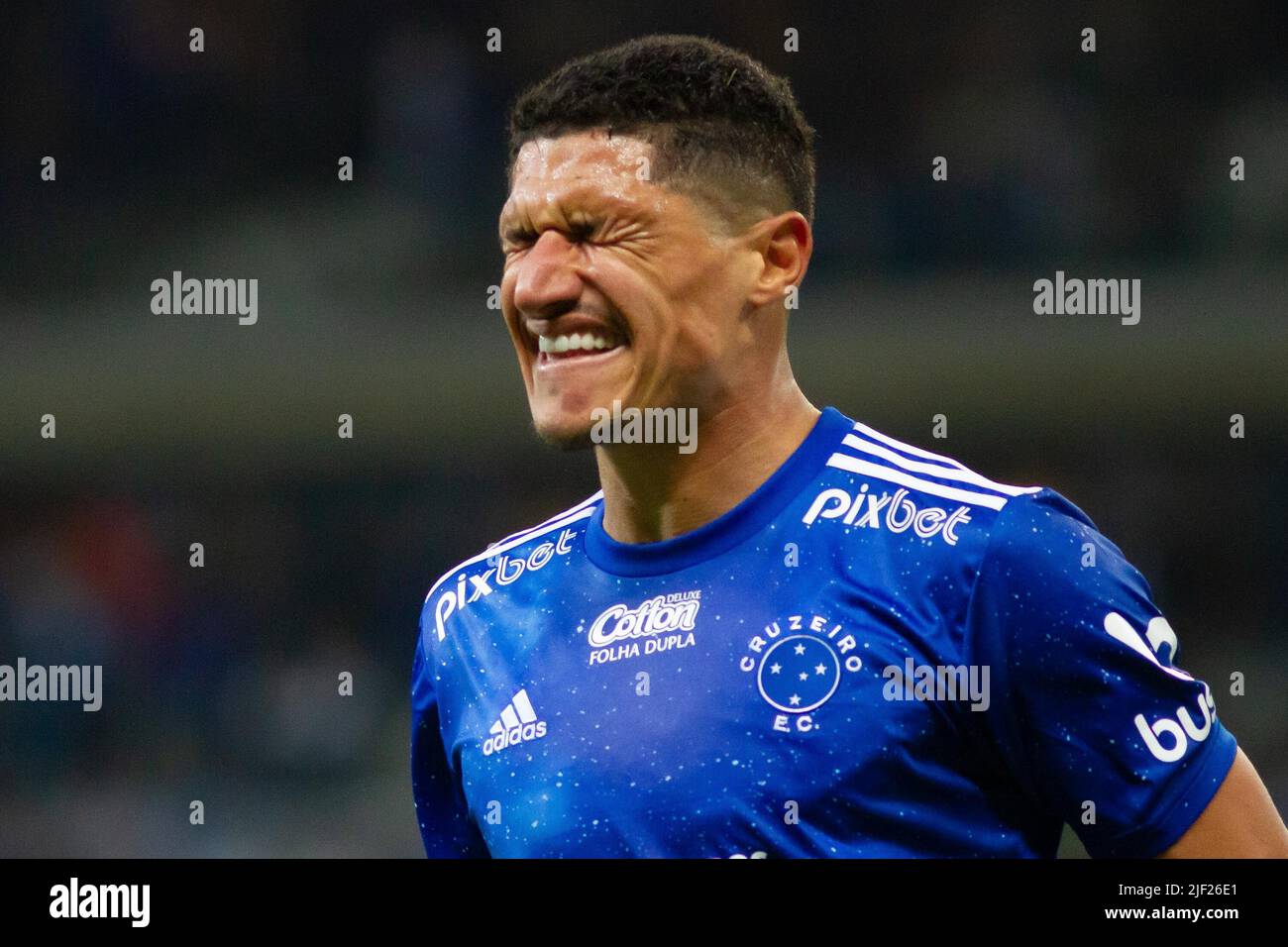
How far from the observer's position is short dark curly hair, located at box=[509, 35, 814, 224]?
3059 mm

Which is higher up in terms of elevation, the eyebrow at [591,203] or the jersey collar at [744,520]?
the eyebrow at [591,203]

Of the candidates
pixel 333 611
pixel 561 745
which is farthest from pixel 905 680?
pixel 333 611

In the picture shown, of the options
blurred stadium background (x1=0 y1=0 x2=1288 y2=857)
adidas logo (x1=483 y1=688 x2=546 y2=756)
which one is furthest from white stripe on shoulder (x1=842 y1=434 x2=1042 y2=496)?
blurred stadium background (x1=0 y1=0 x2=1288 y2=857)

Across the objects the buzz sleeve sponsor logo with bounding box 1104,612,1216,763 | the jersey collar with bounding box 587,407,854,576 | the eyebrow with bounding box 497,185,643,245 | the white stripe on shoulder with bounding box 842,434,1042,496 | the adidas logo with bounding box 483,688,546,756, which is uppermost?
the eyebrow with bounding box 497,185,643,245

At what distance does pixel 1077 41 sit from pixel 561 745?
7.07m

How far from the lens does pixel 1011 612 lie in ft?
8.76

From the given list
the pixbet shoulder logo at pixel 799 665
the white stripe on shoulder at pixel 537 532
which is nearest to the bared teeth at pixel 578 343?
the white stripe on shoulder at pixel 537 532

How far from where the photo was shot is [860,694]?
2.73m

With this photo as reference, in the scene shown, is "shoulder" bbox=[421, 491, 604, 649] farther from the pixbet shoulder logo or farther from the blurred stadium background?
the blurred stadium background

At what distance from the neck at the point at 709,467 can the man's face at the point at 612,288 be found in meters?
0.07

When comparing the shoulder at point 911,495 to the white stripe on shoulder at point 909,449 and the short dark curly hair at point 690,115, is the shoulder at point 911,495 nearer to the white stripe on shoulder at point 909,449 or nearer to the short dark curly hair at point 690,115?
the white stripe on shoulder at point 909,449

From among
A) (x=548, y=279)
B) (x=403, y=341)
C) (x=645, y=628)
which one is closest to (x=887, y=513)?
(x=645, y=628)

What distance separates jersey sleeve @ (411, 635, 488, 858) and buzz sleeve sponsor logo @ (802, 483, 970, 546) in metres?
0.88

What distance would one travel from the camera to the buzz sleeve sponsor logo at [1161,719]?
105 inches
